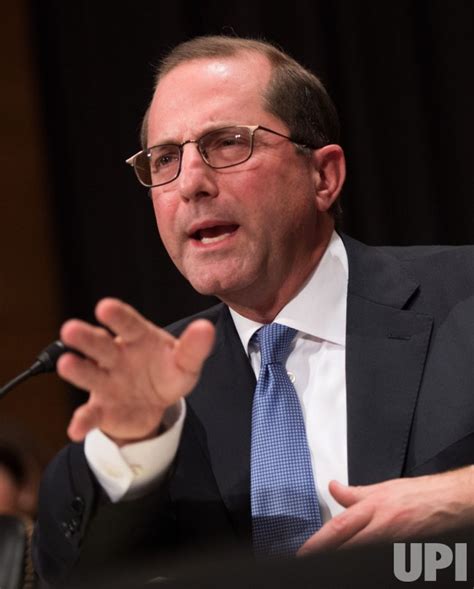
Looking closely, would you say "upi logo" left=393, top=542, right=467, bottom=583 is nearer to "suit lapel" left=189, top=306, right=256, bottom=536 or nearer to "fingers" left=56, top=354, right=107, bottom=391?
"fingers" left=56, top=354, right=107, bottom=391

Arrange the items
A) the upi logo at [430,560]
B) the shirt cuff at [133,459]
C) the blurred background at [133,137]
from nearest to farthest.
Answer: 1. the upi logo at [430,560]
2. the shirt cuff at [133,459]
3. the blurred background at [133,137]

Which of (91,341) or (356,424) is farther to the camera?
(356,424)

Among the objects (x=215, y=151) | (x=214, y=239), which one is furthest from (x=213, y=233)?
(x=215, y=151)

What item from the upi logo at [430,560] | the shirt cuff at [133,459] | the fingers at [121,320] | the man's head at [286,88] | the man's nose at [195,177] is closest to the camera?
the upi logo at [430,560]

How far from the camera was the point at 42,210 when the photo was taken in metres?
3.27

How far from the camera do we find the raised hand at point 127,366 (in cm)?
115

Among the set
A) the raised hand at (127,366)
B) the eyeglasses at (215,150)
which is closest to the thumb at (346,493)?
the raised hand at (127,366)

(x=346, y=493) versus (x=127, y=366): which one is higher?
(x=127, y=366)

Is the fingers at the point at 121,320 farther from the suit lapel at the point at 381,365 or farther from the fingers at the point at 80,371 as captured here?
the suit lapel at the point at 381,365

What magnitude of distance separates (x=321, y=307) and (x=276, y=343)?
107 millimetres

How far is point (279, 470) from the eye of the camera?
1570 millimetres

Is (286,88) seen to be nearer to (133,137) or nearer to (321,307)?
(321,307)

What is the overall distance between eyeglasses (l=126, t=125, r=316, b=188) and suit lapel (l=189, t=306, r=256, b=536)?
0.31m

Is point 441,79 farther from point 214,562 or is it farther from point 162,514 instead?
point 214,562
